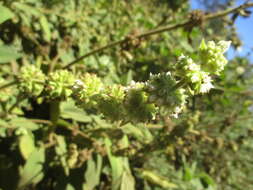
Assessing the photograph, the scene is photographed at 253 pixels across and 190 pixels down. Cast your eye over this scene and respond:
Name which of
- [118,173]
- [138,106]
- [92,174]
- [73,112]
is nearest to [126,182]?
[118,173]

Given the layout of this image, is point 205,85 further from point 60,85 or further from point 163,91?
point 60,85

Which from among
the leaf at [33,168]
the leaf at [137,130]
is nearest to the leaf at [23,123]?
the leaf at [33,168]

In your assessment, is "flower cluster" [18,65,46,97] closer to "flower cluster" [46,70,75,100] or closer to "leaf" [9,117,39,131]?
"flower cluster" [46,70,75,100]

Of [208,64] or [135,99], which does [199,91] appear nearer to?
[208,64]

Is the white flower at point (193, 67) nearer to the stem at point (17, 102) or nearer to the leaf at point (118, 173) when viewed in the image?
the stem at point (17, 102)

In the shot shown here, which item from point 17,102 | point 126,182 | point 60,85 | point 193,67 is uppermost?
point 17,102

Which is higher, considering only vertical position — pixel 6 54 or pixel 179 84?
pixel 6 54
